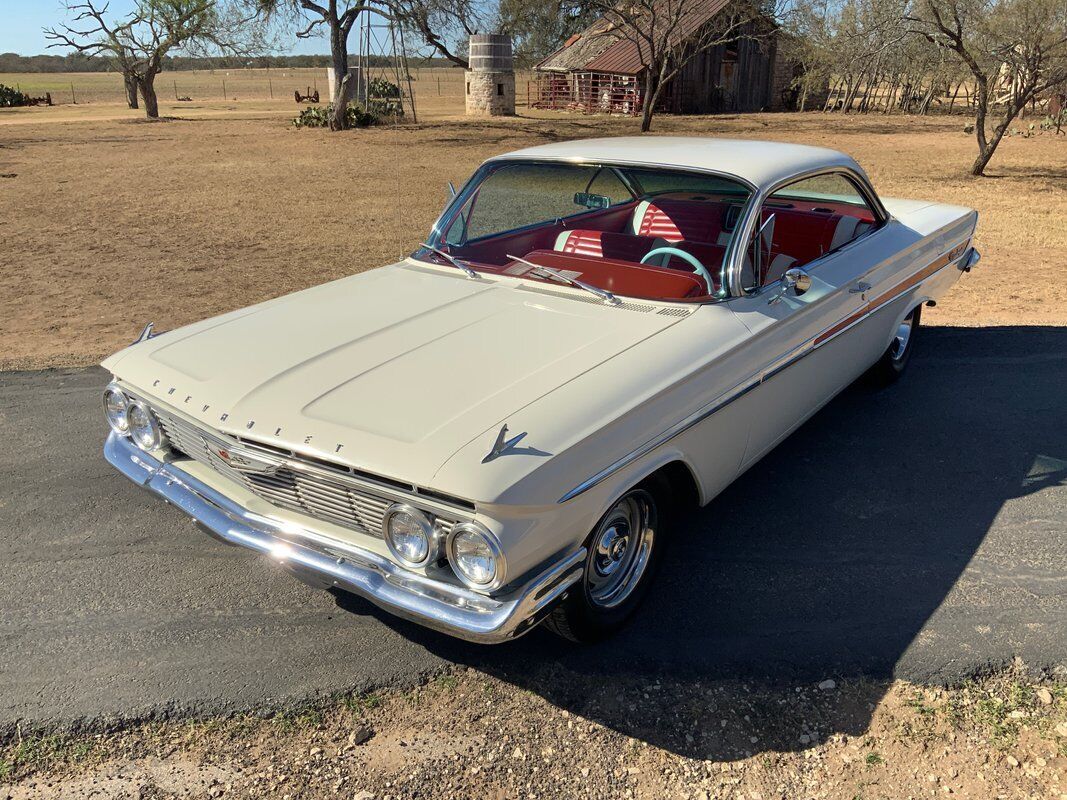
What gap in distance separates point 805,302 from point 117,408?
2862 mm

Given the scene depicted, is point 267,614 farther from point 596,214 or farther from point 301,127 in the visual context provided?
point 301,127

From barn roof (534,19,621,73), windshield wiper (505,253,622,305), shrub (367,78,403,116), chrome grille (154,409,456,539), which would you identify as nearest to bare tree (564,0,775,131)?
barn roof (534,19,621,73)

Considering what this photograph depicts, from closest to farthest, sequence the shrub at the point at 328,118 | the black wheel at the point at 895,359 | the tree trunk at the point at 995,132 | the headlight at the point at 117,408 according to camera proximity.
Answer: the headlight at the point at 117,408 < the black wheel at the point at 895,359 < the tree trunk at the point at 995,132 < the shrub at the point at 328,118

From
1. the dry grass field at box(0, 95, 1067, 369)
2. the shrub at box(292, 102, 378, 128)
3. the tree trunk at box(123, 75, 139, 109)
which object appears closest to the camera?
the dry grass field at box(0, 95, 1067, 369)

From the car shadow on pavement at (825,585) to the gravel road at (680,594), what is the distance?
0.03 feet

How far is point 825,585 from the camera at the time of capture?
11.1 feet

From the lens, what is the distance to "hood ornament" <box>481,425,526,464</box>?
239 cm

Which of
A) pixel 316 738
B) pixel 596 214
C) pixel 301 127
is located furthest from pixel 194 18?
pixel 316 738

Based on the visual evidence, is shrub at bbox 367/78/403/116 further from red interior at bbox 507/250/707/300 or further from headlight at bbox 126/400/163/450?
headlight at bbox 126/400/163/450

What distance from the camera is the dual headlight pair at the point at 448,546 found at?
2.36 m

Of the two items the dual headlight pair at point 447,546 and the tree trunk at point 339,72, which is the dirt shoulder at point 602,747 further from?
the tree trunk at point 339,72

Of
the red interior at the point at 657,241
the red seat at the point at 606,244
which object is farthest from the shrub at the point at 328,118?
the red seat at the point at 606,244

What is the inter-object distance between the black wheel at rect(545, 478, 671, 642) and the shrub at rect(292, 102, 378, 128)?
2503 centimetres

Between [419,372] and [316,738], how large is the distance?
1202mm
